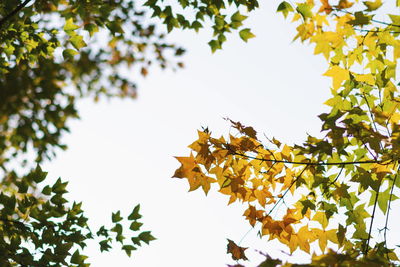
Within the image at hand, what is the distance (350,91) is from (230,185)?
0.92m

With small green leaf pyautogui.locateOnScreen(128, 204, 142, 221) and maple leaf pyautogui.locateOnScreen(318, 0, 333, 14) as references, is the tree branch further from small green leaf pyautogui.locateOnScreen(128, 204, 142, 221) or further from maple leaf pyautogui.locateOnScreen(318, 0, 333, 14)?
maple leaf pyautogui.locateOnScreen(318, 0, 333, 14)

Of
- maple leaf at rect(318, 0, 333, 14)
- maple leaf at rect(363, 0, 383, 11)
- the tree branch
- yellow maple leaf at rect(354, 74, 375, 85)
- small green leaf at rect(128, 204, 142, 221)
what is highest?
the tree branch

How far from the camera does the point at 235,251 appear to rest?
6.97 ft

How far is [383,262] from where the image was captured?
1339 mm

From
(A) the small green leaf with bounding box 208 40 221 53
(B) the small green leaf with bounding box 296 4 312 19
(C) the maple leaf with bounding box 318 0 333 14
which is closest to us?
(C) the maple leaf with bounding box 318 0 333 14

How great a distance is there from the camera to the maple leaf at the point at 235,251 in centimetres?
211

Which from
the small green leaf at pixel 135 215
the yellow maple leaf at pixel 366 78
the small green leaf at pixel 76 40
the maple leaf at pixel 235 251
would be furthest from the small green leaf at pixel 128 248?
the yellow maple leaf at pixel 366 78

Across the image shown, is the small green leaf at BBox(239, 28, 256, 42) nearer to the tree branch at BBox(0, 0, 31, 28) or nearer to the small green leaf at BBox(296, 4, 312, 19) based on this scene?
the small green leaf at BBox(296, 4, 312, 19)

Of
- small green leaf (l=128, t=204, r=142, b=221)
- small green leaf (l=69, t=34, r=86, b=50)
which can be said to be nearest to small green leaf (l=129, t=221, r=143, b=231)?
small green leaf (l=128, t=204, r=142, b=221)

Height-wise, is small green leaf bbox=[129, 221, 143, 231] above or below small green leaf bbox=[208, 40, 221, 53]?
below

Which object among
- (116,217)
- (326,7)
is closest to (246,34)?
(326,7)

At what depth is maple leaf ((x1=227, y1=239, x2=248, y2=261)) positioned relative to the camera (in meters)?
2.11

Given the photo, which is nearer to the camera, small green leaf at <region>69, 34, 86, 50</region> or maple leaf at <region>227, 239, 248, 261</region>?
maple leaf at <region>227, 239, 248, 261</region>

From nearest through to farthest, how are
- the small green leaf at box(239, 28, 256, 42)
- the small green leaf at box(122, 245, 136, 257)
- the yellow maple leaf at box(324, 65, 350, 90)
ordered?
the yellow maple leaf at box(324, 65, 350, 90)
the small green leaf at box(122, 245, 136, 257)
the small green leaf at box(239, 28, 256, 42)
